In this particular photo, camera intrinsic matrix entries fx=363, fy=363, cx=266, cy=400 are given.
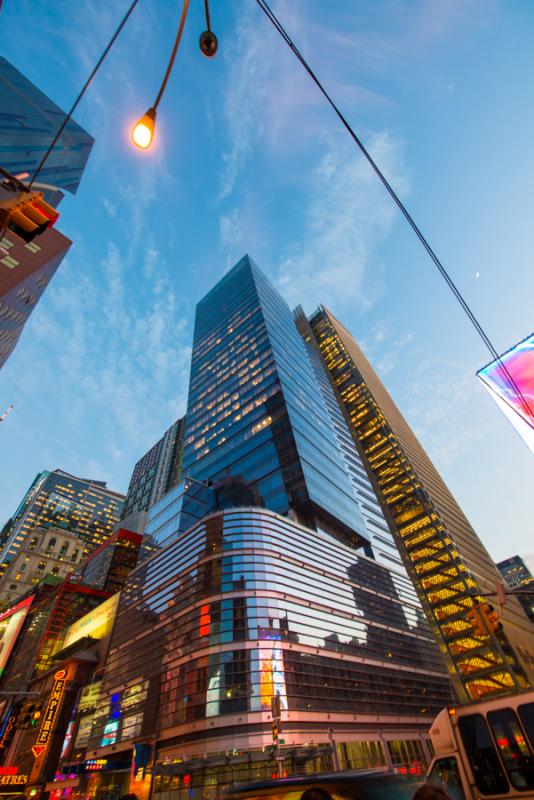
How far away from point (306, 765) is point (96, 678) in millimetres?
32866

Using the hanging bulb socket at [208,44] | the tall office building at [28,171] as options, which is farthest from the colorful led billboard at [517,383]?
the tall office building at [28,171]

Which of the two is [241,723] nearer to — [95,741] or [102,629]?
[95,741]

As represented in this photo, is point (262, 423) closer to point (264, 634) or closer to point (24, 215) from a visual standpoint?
point (264, 634)

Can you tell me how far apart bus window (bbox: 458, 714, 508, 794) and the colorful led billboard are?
13614mm

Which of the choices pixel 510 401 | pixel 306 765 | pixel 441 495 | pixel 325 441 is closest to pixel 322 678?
pixel 306 765

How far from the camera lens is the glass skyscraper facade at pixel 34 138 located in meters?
50.8

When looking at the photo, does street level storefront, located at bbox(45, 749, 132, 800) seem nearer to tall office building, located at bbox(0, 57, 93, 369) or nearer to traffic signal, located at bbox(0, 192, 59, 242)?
tall office building, located at bbox(0, 57, 93, 369)

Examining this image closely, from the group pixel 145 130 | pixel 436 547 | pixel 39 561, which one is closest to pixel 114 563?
pixel 39 561

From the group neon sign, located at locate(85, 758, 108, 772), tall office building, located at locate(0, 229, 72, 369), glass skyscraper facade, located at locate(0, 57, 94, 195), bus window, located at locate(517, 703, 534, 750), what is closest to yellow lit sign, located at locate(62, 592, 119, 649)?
neon sign, located at locate(85, 758, 108, 772)

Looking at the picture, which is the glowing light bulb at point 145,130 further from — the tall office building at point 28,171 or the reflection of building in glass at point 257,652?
the tall office building at point 28,171

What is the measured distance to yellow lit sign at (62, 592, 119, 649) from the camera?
52.5m

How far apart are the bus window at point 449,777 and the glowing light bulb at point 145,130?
1522cm

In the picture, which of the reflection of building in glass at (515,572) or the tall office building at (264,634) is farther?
the reflection of building in glass at (515,572)

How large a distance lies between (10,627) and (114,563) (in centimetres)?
2372
